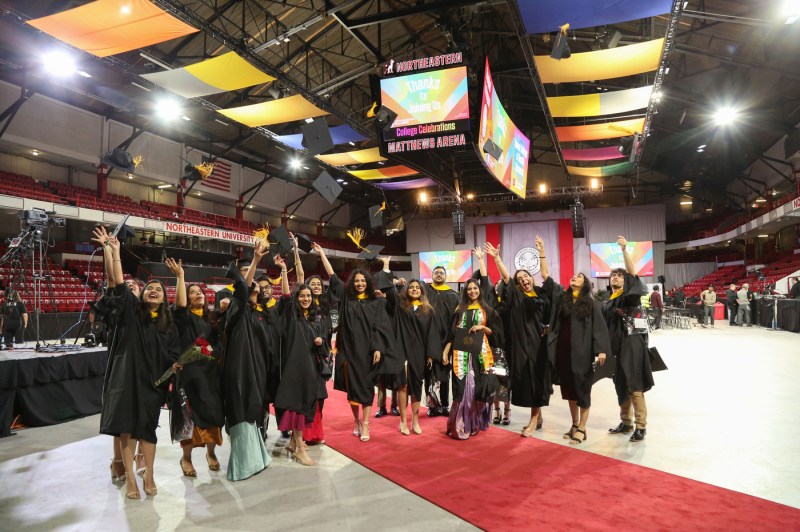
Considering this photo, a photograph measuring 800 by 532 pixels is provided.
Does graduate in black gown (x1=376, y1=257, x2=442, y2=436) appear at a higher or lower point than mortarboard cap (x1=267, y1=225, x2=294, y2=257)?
lower

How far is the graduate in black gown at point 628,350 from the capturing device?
4.10 meters

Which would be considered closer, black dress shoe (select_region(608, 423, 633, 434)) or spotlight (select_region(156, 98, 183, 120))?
black dress shoe (select_region(608, 423, 633, 434))

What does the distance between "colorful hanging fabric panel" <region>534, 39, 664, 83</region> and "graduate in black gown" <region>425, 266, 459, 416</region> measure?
5723mm

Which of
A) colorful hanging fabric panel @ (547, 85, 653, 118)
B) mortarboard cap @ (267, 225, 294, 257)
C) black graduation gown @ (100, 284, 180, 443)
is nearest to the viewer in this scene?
black graduation gown @ (100, 284, 180, 443)

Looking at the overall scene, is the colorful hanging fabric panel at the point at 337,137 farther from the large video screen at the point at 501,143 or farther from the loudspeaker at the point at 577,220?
the loudspeaker at the point at 577,220

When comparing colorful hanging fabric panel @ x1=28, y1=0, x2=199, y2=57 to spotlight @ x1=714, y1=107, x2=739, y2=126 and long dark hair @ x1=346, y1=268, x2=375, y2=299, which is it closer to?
long dark hair @ x1=346, y1=268, x2=375, y2=299

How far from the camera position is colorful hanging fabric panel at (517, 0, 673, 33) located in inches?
274

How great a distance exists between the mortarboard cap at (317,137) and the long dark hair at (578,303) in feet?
11.3

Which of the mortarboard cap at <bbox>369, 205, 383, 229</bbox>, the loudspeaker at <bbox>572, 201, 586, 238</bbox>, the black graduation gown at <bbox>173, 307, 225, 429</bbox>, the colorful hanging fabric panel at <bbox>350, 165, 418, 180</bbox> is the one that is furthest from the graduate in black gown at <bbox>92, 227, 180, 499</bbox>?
the loudspeaker at <bbox>572, 201, 586, 238</bbox>

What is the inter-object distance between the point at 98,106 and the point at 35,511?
696 inches

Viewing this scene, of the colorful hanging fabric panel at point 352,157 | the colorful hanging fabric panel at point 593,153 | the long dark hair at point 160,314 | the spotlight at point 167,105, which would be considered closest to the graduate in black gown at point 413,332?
the long dark hair at point 160,314

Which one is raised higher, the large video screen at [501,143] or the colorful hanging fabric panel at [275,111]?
the colorful hanging fabric panel at [275,111]

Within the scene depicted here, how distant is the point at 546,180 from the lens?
83.5 ft

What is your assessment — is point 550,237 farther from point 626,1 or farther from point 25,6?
point 25,6
